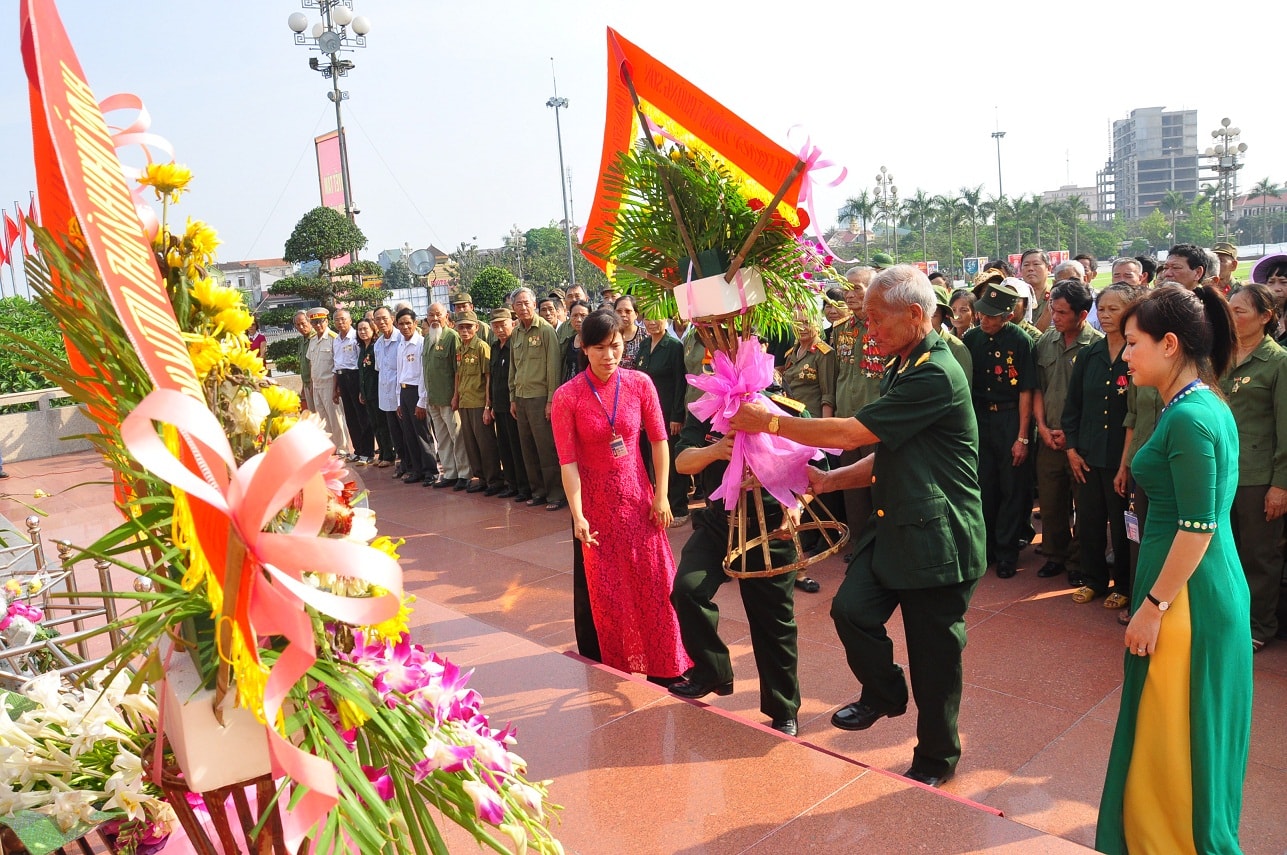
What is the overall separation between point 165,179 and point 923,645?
2692 mm

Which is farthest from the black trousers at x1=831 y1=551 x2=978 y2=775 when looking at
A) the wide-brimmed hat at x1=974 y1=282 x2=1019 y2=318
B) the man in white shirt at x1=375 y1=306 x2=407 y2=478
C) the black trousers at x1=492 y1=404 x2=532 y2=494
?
the man in white shirt at x1=375 y1=306 x2=407 y2=478

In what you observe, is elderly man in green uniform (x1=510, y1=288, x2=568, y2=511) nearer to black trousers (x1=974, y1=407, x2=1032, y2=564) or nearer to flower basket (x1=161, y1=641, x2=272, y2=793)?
black trousers (x1=974, y1=407, x2=1032, y2=564)

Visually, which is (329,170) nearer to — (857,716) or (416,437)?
(416,437)

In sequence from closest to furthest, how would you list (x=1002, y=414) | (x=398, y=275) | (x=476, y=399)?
1. (x=1002, y=414)
2. (x=476, y=399)
3. (x=398, y=275)

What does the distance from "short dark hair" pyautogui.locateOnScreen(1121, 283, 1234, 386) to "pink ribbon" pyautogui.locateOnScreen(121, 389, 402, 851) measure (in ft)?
7.96

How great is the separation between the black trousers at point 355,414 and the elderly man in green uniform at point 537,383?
11.5 feet

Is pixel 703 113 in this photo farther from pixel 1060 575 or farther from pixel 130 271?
pixel 1060 575

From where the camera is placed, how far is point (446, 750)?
1432 millimetres

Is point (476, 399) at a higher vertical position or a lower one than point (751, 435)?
lower

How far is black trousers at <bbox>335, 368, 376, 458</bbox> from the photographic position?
11.7m

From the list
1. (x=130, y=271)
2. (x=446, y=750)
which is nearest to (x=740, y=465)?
(x=446, y=750)

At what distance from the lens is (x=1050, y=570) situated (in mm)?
5734

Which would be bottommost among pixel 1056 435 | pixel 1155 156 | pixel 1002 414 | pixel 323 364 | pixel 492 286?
pixel 1056 435

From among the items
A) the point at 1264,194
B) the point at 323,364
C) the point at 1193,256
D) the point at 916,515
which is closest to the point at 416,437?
the point at 323,364
